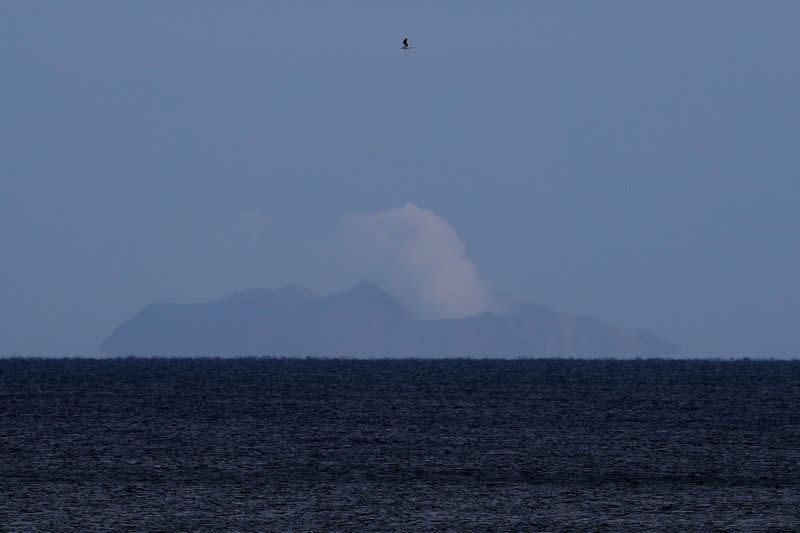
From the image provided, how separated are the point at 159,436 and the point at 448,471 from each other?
12.8m

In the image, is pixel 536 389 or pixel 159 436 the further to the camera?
pixel 536 389

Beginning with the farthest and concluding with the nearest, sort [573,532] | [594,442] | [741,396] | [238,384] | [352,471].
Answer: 1. [238,384]
2. [741,396]
3. [594,442]
4. [352,471]
5. [573,532]

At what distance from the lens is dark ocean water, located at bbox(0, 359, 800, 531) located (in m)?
21.9

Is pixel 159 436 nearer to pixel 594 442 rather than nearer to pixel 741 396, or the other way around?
pixel 594 442

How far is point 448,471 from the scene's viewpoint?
28719 mm

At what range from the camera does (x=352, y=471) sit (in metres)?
28.6

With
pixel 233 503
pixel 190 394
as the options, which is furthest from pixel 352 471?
pixel 190 394

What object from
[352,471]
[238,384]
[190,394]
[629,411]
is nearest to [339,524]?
[352,471]

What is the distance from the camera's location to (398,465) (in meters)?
29.8

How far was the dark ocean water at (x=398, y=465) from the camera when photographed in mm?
21938

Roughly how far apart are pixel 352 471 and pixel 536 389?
46235mm

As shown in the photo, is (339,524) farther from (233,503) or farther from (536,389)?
(536,389)

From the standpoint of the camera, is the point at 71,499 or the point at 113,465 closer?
the point at 71,499

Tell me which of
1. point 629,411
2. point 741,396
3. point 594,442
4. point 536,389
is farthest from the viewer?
point 536,389
